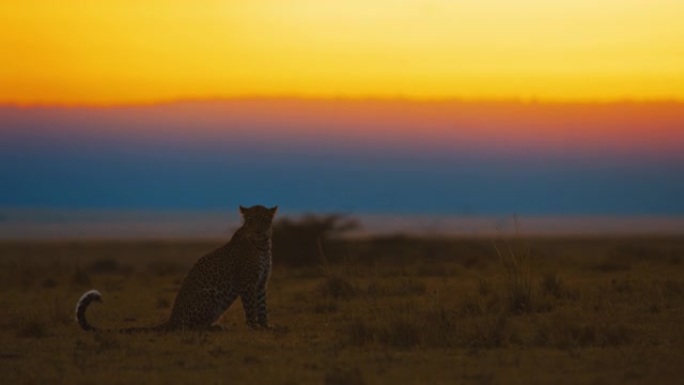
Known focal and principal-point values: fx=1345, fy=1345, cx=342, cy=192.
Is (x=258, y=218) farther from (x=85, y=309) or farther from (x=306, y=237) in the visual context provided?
(x=306, y=237)

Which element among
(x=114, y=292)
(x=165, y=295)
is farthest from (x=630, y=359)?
(x=114, y=292)

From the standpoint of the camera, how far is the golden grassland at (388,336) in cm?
1252

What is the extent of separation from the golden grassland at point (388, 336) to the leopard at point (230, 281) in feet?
1.17

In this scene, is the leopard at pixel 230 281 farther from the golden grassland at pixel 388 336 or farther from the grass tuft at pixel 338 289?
the grass tuft at pixel 338 289

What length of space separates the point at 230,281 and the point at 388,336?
257cm

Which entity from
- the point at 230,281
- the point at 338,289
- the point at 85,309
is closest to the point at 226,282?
the point at 230,281

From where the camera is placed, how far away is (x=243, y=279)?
16.3m

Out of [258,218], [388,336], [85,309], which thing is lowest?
[388,336]

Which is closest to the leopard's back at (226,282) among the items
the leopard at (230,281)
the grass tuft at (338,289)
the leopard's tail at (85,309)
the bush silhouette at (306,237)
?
the leopard at (230,281)

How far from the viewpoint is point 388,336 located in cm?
1454

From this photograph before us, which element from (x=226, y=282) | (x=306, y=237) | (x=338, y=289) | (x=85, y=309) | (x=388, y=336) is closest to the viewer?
(x=388, y=336)

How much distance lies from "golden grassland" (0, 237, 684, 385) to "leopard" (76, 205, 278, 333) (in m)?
0.36

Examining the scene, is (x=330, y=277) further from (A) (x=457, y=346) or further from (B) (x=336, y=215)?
(B) (x=336, y=215)

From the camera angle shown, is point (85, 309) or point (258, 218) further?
point (258, 218)
